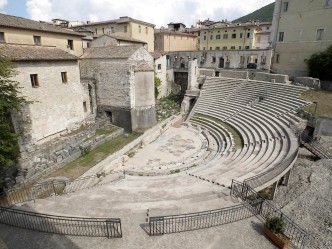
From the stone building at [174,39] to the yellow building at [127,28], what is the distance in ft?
15.6

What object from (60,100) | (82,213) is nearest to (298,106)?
(82,213)

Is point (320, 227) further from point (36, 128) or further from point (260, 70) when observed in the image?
point (260, 70)

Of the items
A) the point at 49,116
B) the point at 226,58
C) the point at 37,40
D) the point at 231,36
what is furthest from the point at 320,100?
the point at 231,36

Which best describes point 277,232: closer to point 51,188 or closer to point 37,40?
point 51,188

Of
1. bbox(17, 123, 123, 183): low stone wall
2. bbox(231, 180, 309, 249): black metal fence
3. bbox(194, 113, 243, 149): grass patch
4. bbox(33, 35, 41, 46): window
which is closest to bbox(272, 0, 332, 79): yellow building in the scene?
bbox(194, 113, 243, 149): grass patch

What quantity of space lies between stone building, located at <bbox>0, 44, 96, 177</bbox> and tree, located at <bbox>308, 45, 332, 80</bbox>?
94.2 feet

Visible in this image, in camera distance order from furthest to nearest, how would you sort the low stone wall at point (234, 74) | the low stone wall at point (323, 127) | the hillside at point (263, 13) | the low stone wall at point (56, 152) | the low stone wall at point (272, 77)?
the hillside at point (263, 13)
the low stone wall at point (234, 74)
the low stone wall at point (272, 77)
the low stone wall at point (323, 127)
the low stone wall at point (56, 152)

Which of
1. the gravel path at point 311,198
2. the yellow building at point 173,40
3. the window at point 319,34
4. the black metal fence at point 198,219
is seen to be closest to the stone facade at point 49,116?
the black metal fence at point 198,219

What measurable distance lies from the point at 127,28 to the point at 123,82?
19.1 metres

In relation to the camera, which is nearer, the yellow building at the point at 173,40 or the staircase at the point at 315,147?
the staircase at the point at 315,147

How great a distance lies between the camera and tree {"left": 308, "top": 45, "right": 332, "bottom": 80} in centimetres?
2705

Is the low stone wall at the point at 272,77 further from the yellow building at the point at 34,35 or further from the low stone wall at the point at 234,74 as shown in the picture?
the yellow building at the point at 34,35

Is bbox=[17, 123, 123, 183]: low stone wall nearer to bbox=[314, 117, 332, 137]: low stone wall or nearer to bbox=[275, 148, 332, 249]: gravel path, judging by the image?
bbox=[275, 148, 332, 249]: gravel path

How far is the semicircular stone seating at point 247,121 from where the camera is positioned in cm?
1527
